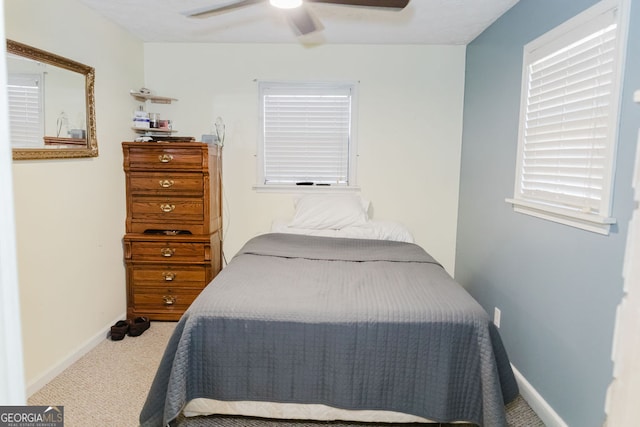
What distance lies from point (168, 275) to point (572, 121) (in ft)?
9.48

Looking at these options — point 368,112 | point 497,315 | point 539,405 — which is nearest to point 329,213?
point 368,112

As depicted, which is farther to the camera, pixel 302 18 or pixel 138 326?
pixel 138 326

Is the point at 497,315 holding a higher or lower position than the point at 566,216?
lower

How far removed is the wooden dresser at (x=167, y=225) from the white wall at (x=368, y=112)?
0.49 metres

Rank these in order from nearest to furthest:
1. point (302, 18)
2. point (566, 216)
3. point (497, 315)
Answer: point (566, 216), point (302, 18), point (497, 315)

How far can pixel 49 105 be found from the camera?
2229 mm

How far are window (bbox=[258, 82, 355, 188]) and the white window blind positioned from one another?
1713 mm

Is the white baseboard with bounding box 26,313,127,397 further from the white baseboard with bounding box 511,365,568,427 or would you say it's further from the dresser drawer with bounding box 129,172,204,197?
the white baseboard with bounding box 511,365,568,427

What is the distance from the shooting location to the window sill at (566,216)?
1.56m

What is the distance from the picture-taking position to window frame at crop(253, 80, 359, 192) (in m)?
3.44

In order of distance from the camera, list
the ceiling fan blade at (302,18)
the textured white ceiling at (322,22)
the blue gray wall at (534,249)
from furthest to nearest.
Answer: the textured white ceiling at (322,22) → the ceiling fan blade at (302,18) → the blue gray wall at (534,249)

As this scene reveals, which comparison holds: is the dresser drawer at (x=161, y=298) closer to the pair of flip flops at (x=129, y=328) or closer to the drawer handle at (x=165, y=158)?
the pair of flip flops at (x=129, y=328)

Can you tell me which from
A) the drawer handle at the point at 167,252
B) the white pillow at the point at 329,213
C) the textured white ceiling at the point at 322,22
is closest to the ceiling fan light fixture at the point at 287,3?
the textured white ceiling at the point at 322,22

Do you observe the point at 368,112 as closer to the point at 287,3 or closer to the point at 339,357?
the point at 287,3
